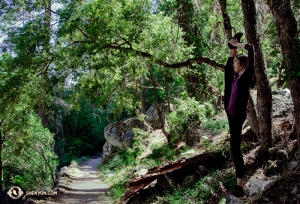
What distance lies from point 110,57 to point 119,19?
1.08 m

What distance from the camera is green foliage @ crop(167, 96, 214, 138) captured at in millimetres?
9547

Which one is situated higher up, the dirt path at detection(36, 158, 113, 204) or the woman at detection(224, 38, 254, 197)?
the woman at detection(224, 38, 254, 197)

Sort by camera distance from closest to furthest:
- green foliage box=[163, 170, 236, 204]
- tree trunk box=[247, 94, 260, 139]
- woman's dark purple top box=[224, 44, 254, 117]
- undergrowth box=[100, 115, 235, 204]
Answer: woman's dark purple top box=[224, 44, 254, 117]
green foliage box=[163, 170, 236, 204]
undergrowth box=[100, 115, 235, 204]
tree trunk box=[247, 94, 260, 139]

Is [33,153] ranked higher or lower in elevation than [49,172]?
higher

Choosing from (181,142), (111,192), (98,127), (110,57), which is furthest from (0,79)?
(98,127)

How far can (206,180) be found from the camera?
6.28m

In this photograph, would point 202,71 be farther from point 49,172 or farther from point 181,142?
point 49,172

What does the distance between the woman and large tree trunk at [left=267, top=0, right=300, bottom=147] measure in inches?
22.0

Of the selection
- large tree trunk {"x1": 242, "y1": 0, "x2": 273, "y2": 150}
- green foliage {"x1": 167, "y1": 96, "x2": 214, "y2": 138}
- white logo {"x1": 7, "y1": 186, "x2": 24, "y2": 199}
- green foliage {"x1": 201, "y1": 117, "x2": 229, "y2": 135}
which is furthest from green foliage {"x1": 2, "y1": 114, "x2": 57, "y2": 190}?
large tree trunk {"x1": 242, "y1": 0, "x2": 273, "y2": 150}

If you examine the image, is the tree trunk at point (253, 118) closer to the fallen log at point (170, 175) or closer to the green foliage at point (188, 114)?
the fallen log at point (170, 175)

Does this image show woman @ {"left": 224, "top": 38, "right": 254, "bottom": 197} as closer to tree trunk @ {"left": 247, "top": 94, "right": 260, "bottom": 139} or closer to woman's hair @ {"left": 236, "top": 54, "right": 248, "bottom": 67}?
woman's hair @ {"left": 236, "top": 54, "right": 248, "bottom": 67}

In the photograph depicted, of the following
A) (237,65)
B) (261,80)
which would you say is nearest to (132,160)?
(261,80)

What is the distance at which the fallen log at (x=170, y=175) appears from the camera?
6.88 m

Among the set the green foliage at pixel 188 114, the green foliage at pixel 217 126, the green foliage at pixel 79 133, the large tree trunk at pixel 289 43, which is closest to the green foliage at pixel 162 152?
the green foliage at pixel 188 114
